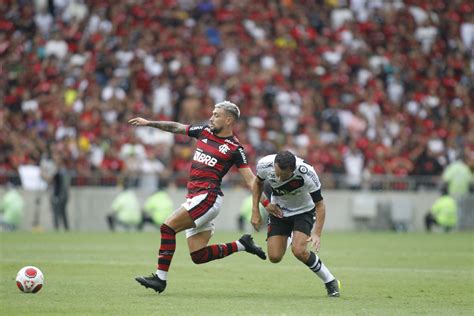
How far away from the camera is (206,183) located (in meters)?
11.7

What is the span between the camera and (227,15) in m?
32.0

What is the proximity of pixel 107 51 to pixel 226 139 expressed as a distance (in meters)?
18.7

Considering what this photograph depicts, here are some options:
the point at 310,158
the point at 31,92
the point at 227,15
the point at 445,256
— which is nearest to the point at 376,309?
the point at 445,256

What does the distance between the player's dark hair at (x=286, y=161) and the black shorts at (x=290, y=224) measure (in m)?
0.96

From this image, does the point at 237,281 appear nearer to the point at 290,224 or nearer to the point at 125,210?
the point at 290,224

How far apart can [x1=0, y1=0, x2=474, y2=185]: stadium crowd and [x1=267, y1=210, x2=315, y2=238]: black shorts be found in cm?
1559

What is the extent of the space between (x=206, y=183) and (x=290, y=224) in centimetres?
111

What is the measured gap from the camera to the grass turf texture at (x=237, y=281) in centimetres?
1010

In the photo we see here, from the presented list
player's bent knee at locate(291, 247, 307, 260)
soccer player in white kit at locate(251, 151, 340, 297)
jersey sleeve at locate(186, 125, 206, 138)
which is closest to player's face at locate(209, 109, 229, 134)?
jersey sleeve at locate(186, 125, 206, 138)

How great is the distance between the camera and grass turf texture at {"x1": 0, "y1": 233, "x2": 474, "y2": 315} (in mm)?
10102

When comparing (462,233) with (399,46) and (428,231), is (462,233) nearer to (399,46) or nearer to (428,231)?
(428,231)

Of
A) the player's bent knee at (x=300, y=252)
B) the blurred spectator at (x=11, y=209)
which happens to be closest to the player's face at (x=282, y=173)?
the player's bent knee at (x=300, y=252)

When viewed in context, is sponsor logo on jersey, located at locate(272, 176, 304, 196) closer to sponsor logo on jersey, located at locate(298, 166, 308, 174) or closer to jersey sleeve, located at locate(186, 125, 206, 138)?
sponsor logo on jersey, located at locate(298, 166, 308, 174)

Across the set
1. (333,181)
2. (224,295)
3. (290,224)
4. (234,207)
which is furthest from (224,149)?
(333,181)
